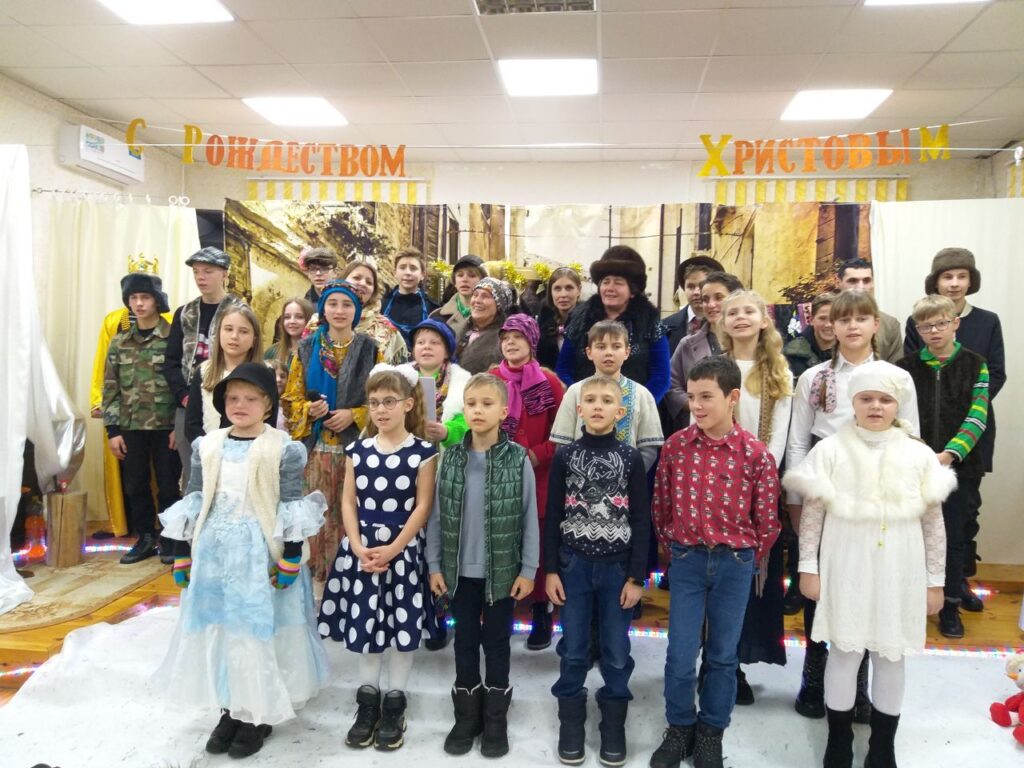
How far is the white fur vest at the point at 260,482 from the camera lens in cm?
220

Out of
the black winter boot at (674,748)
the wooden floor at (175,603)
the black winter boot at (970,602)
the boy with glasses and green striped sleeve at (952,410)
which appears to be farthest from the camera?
the black winter boot at (970,602)

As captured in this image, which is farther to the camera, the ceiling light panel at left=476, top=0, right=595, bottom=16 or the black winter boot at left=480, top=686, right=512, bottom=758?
the ceiling light panel at left=476, top=0, right=595, bottom=16

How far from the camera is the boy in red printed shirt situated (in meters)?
2.08

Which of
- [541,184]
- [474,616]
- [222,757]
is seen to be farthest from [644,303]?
[541,184]

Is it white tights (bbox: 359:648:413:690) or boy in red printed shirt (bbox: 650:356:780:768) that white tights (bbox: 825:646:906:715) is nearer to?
boy in red printed shirt (bbox: 650:356:780:768)

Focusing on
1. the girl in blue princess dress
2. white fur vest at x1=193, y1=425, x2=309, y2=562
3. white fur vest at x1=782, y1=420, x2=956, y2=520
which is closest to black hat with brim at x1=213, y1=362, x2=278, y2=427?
the girl in blue princess dress

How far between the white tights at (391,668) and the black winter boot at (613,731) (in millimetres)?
651

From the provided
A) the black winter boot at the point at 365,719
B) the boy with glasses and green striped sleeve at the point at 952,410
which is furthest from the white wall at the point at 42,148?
the boy with glasses and green striped sleeve at the point at 952,410

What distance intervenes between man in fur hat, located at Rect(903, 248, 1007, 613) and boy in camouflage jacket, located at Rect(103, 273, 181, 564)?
153 inches

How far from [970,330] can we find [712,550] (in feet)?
7.36

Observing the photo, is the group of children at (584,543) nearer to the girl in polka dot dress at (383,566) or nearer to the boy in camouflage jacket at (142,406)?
the girl in polka dot dress at (383,566)

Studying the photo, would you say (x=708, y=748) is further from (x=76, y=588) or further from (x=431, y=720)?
(x=76, y=588)

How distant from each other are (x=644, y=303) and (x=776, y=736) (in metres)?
1.67

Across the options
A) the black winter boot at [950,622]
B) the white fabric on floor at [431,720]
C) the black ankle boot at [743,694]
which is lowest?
the white fabric on floor at [431,720]
